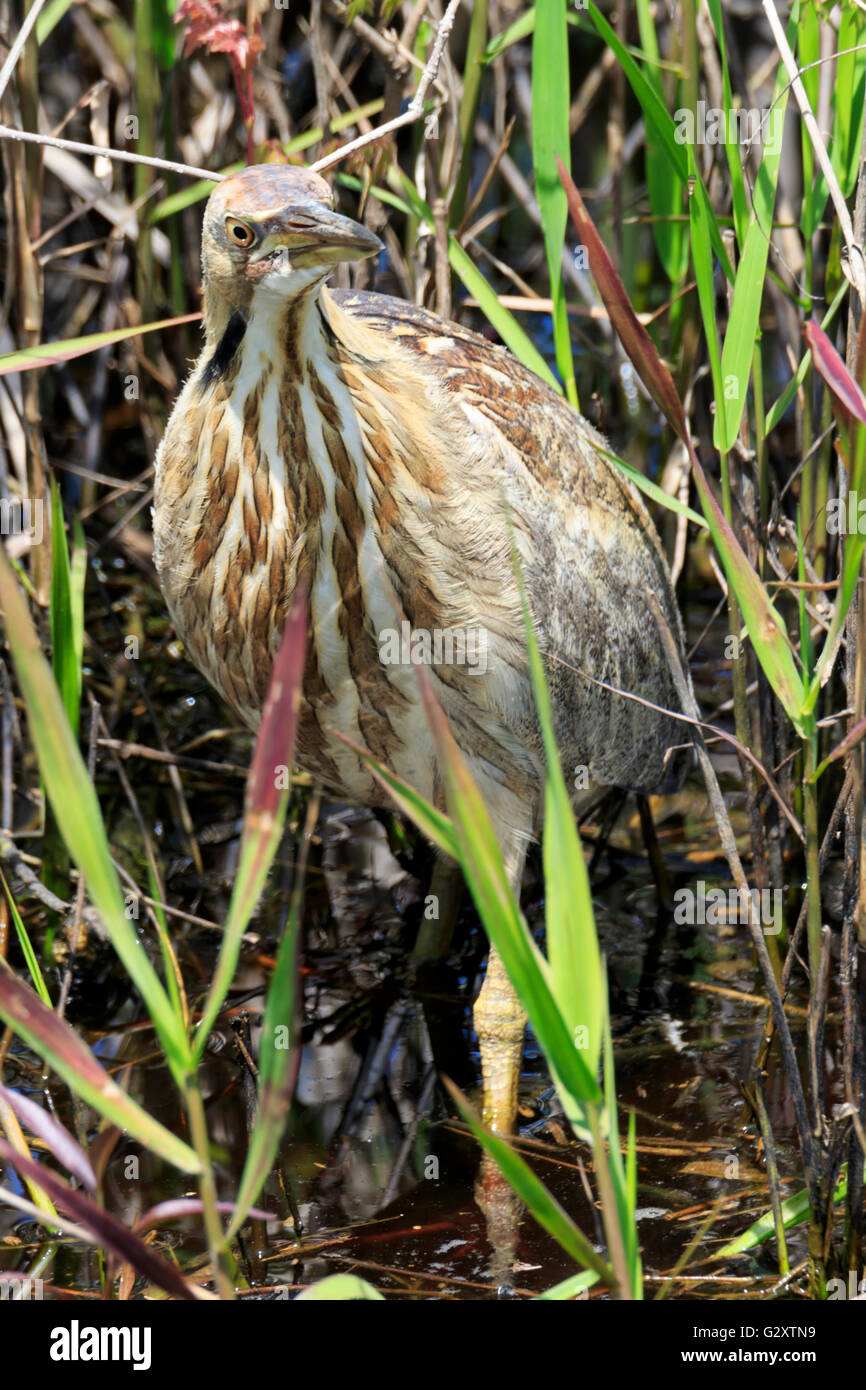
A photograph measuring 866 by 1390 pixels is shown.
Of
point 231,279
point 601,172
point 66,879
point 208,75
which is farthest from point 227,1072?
point 601,172

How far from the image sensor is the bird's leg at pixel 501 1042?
270cm

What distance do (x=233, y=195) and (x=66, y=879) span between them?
1496 millimetres

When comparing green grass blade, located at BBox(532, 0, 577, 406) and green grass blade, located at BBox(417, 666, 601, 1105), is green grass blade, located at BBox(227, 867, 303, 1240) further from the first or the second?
green grass blade, located at BBox(532, 0, 577, 406)

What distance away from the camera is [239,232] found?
1.90 m

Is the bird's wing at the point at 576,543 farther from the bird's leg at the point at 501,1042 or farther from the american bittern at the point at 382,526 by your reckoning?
the bird's leg at the point at 501,1042

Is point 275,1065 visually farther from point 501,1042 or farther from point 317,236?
point 501,1042

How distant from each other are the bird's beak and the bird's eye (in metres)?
0.03

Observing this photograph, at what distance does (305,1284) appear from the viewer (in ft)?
7.36

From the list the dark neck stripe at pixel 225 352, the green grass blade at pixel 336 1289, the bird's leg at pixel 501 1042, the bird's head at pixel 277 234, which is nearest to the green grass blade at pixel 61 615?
the dark neck stripe at pixel 225 352

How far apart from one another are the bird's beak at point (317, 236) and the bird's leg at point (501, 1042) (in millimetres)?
1173

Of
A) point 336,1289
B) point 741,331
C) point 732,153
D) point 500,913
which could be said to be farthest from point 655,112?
point 336,1289

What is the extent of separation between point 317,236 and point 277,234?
2.2 inches

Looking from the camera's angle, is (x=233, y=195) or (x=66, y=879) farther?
(x=66, y=879)
